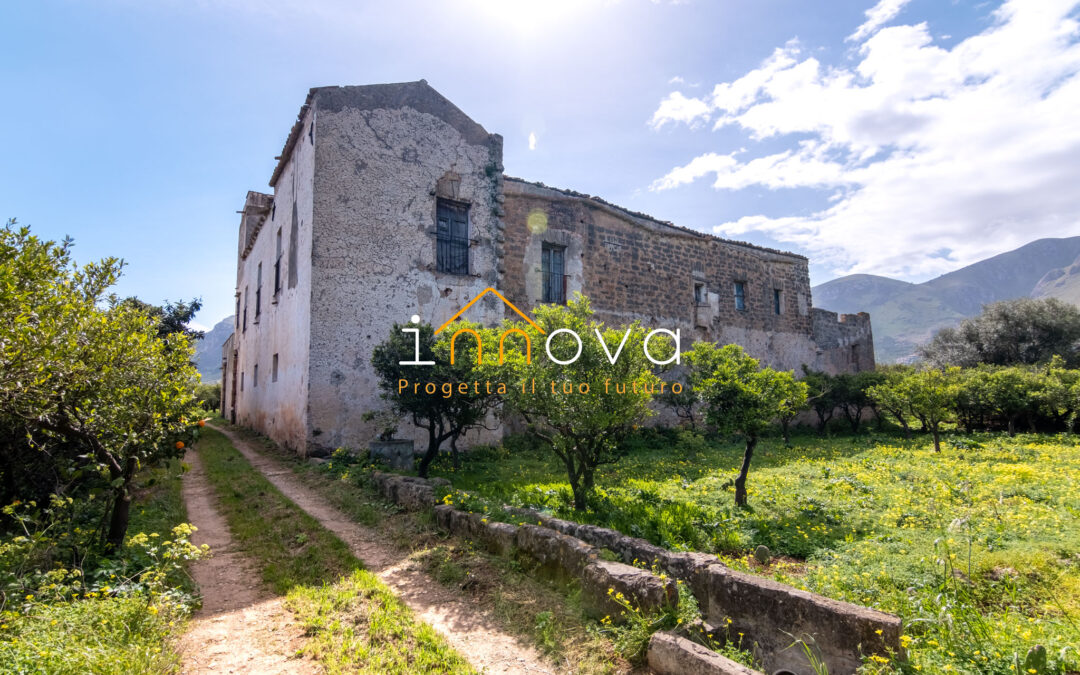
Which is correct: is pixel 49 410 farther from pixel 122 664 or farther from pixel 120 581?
pixel 122 664

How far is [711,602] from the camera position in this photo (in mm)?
4008

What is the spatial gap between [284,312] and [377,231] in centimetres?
368

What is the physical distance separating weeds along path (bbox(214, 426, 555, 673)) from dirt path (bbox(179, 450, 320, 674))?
100cm

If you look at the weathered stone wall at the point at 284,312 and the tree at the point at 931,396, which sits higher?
the weathered stone wall at the point at 284,312

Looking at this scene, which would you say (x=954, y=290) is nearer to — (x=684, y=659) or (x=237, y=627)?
(x=684, y=659)

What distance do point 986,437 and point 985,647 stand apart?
15180 millimetres

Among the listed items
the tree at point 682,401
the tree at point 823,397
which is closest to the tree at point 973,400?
the tree at point 823,397

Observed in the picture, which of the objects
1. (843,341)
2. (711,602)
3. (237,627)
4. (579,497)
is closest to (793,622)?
(711,602)

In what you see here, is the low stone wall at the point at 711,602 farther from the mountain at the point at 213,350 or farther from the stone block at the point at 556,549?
the mountain at the point at 213,350

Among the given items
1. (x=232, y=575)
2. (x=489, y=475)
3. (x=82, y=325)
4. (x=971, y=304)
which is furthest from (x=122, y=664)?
(x=971, y=304)

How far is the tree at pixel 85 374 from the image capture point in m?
4.08

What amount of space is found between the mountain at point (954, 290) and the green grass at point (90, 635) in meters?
154

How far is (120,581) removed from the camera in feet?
14.2

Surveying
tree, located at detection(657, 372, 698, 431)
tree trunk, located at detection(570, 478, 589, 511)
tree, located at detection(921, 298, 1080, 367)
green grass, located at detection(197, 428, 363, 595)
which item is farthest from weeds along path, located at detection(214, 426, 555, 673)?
tree, located at detection(921, 298, 1080, 367)
